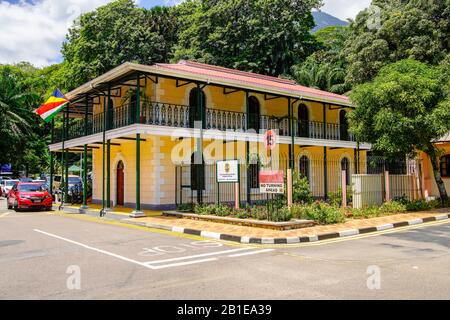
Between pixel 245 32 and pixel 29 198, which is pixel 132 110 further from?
pixel 245 32

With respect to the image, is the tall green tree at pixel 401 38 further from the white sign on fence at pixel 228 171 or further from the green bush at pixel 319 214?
the green bush at pixel 319 214

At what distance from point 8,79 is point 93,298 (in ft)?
151

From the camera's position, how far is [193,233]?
11836mm

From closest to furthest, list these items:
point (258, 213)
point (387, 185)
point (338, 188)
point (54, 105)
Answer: point (258, 213)
point (387, 185)
point (338, 188)
point (54, 105)

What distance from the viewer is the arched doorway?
21281mm

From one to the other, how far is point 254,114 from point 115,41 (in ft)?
72.8

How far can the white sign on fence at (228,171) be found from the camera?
49.0 ft

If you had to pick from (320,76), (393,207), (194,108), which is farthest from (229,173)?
(320,76)

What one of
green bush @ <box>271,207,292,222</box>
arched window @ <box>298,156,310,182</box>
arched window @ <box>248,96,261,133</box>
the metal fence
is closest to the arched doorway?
the metal fence

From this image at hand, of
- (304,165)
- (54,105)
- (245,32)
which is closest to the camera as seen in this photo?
Result: (54,105)

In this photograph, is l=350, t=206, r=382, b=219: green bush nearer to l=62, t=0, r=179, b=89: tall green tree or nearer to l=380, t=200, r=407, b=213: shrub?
l=380, t=200, r=407, b=213: shrub

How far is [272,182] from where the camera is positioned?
40.7 feet

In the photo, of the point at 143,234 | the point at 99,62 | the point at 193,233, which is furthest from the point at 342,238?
the point at 99,62

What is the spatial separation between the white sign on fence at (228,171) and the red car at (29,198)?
1044cm
